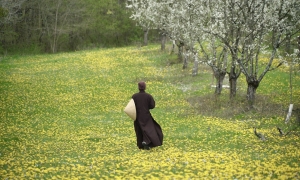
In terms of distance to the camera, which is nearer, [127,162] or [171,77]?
[127,162]

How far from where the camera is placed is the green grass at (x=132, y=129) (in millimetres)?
9930

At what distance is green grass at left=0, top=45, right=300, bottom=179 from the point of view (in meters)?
9.93

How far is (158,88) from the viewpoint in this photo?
27312 millimetres

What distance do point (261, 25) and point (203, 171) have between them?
1090 centimetres

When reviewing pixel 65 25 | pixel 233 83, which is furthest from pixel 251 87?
pixel 65 25

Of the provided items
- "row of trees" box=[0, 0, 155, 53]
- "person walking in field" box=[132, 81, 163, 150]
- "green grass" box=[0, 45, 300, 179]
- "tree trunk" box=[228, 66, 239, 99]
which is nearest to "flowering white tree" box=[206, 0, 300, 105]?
"tree trunk" box=[228, 66, 239, 99]

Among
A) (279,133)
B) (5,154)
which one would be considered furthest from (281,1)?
(5,154)

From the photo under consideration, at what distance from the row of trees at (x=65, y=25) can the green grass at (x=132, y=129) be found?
1971 cm

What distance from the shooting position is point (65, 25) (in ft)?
184

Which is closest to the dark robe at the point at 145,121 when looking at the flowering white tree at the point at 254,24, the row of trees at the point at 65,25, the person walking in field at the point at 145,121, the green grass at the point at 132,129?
the person walking in field at the point at 145,121

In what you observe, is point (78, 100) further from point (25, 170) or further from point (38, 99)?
point (25, 170)

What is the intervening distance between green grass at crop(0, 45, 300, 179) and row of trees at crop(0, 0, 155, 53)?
19.7m

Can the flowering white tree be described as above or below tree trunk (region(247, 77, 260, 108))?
above

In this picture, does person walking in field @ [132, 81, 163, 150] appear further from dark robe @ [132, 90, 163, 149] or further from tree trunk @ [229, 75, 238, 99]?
tree trunk @ [229, 75, 238, 99]
